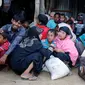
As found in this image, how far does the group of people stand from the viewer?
5.28m

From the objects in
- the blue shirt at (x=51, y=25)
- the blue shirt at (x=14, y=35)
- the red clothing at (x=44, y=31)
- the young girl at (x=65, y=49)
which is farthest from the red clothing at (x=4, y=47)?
the blue shirt at (x=51, y=25)

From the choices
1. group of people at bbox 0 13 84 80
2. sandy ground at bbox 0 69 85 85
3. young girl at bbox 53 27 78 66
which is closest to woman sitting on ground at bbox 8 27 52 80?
group of people at bbox 0 13 84 80

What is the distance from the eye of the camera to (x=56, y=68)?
531 cm

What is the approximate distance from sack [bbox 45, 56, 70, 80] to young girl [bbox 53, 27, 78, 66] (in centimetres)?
20

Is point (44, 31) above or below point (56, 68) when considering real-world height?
above

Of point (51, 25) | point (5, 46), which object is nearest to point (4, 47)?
point (5, 46)

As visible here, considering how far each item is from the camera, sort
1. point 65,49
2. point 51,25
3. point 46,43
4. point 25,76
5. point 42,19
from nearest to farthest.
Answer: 1. point 25,76
2. point 65,49
3. point 46,43
4. point 42,19
5. point 51,25

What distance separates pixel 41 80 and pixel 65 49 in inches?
34.0

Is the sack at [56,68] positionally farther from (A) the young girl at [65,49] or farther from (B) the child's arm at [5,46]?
(B) the child's arm at [5,46]

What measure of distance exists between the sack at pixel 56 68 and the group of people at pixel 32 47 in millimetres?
125

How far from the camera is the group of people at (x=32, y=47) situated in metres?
5.28

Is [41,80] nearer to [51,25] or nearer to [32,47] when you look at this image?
[32,47]

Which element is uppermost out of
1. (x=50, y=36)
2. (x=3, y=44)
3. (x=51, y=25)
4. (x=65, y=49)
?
(x=51, y=25)

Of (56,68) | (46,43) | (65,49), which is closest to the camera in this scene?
(56,68)
